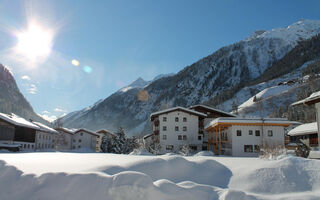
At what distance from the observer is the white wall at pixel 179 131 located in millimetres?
42938

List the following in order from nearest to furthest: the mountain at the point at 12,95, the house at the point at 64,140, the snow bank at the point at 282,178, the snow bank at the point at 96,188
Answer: the snow bank at the point at 96,188 < the snow bank at the point at 282,178 < the house at the point at 64,140 < the mountain at the point at 12,95

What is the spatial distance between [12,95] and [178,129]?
172 m

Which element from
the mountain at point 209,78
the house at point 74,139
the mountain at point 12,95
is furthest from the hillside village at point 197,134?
the mountain at point 209,78

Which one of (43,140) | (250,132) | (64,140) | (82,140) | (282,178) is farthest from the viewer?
(82,140)

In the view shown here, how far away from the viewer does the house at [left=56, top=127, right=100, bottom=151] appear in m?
62.6

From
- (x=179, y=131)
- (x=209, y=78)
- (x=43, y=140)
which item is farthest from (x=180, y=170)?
(x=209, y=78)

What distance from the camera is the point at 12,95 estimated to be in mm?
176625

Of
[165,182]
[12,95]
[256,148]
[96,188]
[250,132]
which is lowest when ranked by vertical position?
[96,188]

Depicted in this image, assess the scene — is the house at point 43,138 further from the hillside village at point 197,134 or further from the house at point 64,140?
the house at point 64,140

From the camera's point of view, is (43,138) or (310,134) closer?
(310,134)

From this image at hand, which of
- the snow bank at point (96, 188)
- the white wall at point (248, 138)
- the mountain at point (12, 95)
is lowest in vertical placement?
the snow bank at point (96, 188)

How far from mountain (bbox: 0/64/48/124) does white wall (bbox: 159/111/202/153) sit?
137520 mm

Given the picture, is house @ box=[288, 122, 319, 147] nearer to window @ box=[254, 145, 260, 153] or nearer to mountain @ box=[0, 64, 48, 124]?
window @ box=[254, 145, 260, 153]

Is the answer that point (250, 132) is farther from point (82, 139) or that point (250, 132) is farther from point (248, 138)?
point (82, 139)
